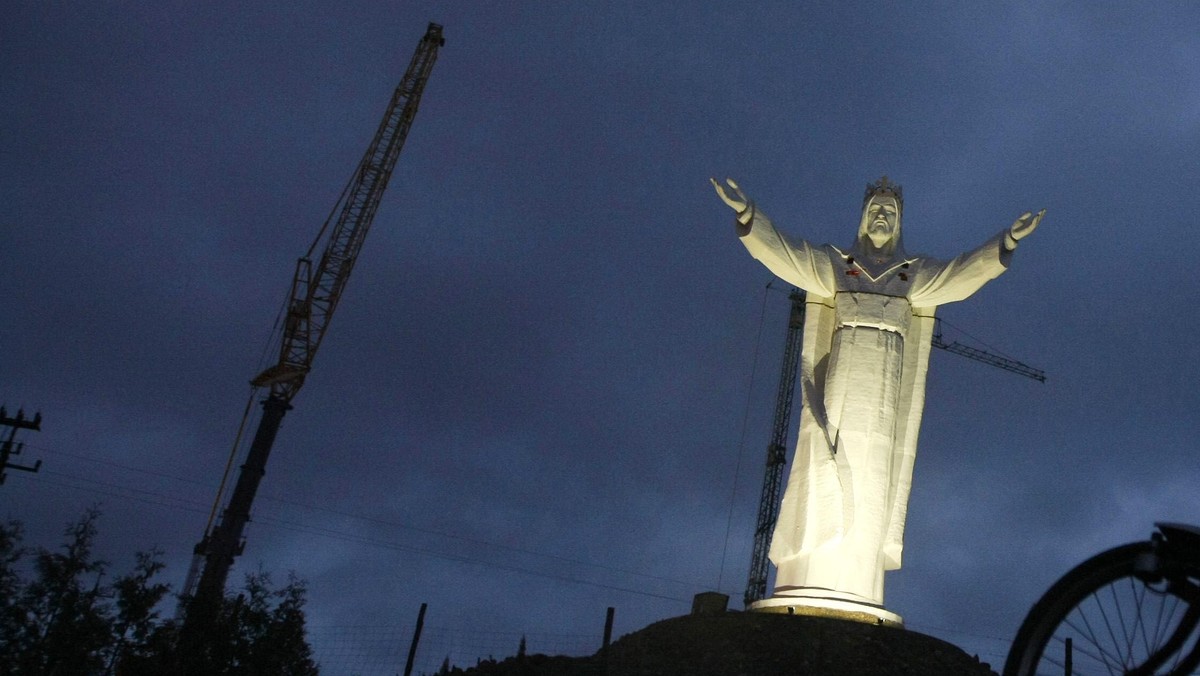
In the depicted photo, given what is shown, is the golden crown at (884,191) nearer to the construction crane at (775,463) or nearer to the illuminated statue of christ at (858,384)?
the illuminated statue of christ at (858,384)

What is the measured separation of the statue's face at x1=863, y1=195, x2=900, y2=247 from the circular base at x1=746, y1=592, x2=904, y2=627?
6.83 meters

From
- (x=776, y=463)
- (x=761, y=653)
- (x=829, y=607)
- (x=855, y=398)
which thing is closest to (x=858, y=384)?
(x=855, y=398)

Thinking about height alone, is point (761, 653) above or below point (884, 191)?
below

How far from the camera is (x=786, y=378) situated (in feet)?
202

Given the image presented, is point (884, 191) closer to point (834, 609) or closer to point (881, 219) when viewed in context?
point (881, 219)

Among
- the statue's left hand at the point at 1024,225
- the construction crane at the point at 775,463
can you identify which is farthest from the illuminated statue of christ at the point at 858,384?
the construction crane at the point at 775,463

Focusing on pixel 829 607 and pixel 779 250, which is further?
pixel 779 250

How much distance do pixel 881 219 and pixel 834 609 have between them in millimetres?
7462

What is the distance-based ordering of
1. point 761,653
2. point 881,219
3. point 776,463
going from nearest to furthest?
1. point 761,653
2. point 881,219
3. point 776,463

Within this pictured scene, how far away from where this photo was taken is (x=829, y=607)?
732 inches

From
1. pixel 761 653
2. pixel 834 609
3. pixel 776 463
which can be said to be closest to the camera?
pixel 761 653

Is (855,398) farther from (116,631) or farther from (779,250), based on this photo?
(116,631)

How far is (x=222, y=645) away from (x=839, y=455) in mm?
12483

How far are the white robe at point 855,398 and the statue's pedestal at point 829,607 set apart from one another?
0.24m
